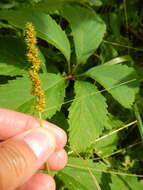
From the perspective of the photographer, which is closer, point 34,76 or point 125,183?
point 34,76

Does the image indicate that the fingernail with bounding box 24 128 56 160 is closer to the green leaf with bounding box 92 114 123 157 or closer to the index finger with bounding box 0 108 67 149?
the index finger with bounding box 0 108 67 149

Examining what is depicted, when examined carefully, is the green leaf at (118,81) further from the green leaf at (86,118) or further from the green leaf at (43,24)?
the green leaf at (43,24)

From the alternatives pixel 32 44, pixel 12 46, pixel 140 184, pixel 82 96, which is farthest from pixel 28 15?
pixel 140 184

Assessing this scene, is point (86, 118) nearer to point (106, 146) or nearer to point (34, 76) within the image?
point (106, 146)

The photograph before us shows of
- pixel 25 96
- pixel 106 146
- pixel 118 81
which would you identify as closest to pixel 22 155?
pixel 25 96

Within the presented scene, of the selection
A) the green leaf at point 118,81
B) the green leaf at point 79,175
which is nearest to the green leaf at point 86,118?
the green leaf at point 118,81

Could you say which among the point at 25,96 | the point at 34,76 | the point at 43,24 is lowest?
the point at 25,96
